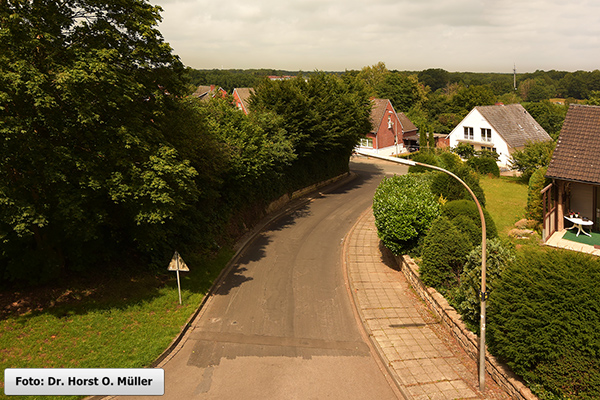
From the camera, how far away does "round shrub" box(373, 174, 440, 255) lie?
19.4 meters

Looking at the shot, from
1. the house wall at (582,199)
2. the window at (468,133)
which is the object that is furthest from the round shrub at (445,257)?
the window at (468,133)

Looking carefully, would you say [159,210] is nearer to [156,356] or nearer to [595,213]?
[156,356]

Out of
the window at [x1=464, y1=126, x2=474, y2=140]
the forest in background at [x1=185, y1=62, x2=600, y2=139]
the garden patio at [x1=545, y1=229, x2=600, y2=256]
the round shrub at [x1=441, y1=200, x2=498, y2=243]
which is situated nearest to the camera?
the round shrub at [x1=441, y1=200, x2=498, y2=243]

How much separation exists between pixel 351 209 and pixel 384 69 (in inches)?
3890

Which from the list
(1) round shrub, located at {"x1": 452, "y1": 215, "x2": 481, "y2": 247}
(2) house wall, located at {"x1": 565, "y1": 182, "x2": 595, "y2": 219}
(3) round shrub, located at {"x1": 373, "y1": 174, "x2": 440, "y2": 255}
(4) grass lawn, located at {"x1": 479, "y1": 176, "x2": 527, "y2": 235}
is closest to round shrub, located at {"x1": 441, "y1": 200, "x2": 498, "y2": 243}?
(3) round shrub, located at {"x1": 373, "y1": 174, "x2": 440, "y2": 255}

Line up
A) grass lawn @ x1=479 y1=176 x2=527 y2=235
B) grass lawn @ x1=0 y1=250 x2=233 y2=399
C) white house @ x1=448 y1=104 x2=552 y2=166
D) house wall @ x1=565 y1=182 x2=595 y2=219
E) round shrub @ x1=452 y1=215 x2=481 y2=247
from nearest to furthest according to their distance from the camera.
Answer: grass lawn @ x1=0 y1=250 x2=233 y2=399
round shrub @ x1=452 y1=215 x2=481 y2=247
house wall @ x1=565 y1=182 x2=595 y2=219
grass lawn @ x1=479 y1=176 x2=527 y2=235
white house @ x1=448 y1=104 x2=552 y2=166

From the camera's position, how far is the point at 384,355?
13703 millimetres

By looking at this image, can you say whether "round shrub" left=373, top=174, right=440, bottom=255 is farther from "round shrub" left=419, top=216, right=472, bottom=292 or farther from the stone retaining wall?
"round shrub" left=419, top=216, right=472, bottom=292

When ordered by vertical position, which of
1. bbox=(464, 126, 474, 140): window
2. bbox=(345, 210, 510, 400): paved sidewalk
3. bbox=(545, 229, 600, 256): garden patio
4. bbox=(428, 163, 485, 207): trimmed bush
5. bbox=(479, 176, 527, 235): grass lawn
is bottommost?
bbox=(345, 210, 510, 400): paved sidewalk

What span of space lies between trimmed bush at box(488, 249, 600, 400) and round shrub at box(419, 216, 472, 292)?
4678 mm

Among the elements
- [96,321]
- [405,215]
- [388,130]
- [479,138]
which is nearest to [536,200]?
[405,215]

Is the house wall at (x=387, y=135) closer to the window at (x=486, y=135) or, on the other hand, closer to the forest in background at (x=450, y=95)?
the forest in background at (x=450, y=95)

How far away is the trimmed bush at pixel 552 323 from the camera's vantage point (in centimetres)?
Answer: 982

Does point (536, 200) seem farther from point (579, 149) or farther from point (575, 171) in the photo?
point (579, 149)
